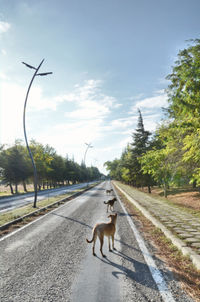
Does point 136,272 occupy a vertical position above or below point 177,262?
above

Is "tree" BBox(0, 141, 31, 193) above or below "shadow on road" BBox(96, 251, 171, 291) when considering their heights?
above

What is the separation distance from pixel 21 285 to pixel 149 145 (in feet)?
81.9

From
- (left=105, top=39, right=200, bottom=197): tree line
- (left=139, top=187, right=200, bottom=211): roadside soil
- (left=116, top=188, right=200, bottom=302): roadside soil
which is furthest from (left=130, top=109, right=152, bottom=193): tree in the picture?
(left=116, top=188, right=200, bottom=302): roadside soil

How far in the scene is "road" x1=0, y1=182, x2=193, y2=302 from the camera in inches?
105

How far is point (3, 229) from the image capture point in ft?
22.6

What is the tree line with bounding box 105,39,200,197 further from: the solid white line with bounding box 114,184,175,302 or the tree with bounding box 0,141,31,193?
the tree with bounding box 0,141,31,193

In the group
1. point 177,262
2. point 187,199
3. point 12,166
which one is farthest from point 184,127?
point 12,166

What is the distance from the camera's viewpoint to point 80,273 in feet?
10.9

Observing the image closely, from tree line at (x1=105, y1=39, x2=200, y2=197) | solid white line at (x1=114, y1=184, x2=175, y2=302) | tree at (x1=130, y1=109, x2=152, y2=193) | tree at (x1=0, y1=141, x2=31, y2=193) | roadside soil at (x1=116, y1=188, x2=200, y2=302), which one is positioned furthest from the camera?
tree at (x1=0, y1=141, x2=31, y2=193)

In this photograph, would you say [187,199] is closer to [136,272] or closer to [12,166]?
[136,272]

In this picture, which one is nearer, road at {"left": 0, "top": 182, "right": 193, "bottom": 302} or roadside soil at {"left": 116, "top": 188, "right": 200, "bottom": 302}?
road at {"left": 0, "top": 182, "right": 193, "bottom": 302}

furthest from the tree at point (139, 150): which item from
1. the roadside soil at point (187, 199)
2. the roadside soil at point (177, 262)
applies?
the roadside soil at point (177, 262)

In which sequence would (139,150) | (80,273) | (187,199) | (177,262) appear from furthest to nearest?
(139,150) < (187,199) < (177,262) < (80,273)

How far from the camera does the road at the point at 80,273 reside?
8.75 feet
